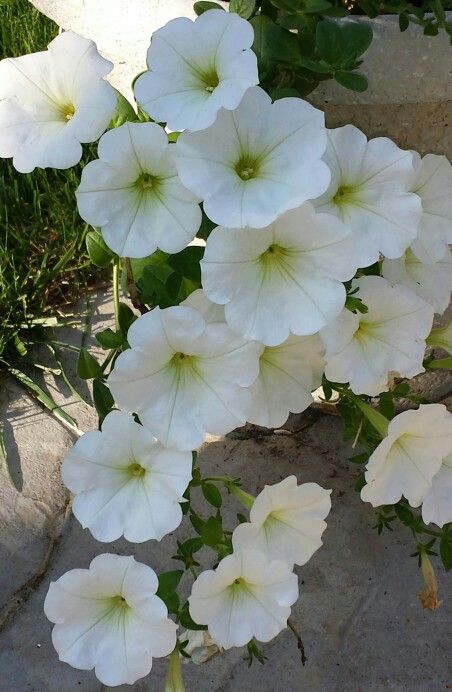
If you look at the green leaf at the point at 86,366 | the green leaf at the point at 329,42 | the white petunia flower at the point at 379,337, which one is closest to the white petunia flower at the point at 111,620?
the green leaf at the point at 86,366

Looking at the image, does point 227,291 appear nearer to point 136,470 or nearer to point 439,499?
point 136,470

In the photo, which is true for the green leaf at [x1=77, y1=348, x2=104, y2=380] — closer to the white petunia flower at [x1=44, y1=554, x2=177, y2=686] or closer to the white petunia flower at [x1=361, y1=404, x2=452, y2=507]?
the white petunia flower at [x1=44, y1=554, x2=177, y2=686]

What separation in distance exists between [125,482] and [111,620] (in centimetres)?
18

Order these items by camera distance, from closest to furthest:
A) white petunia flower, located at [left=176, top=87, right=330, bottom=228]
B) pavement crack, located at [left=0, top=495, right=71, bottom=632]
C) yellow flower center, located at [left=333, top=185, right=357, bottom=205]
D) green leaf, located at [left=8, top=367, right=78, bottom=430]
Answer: white petunia flower, located at [left=176, top=87, right=330, bottom=228], yellow flower center, located at [left=333, top=185, right=357, bottom=205], pavement crack, located at [left=0, top=495, right=71, bottom=632], green leaf, located at [left=8, top=367, right=78, bottom=430]

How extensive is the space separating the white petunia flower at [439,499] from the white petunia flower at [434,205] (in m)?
0.28

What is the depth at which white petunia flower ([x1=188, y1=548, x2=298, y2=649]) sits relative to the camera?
0.94m

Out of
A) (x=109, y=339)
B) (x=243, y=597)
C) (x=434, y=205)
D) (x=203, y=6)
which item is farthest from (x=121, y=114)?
(x=243, y=597)

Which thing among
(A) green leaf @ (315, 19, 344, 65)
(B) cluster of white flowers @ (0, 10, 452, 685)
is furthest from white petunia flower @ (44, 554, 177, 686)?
(A) green leaf @ (315, 19, 344, 65)

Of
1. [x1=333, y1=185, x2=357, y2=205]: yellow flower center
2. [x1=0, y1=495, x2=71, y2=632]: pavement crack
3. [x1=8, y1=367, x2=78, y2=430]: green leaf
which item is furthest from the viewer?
[x1=8, y1=367, x2=78, y2=430]: green leaf

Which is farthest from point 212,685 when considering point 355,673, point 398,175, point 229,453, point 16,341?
point 398,175

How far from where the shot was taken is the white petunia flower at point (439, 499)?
3.41 feet

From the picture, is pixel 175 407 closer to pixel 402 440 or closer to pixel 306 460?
Result: pixel 402 440

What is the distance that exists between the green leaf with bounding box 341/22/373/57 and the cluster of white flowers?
165 mm

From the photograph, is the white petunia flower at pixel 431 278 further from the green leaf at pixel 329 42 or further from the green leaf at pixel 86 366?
the green leaf at pixel 86 366
